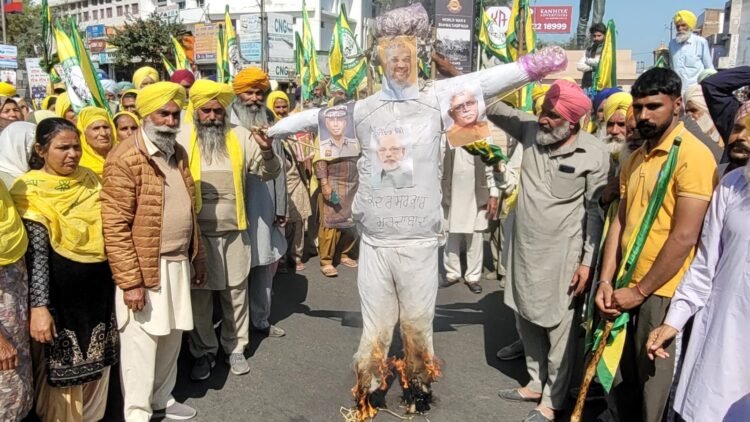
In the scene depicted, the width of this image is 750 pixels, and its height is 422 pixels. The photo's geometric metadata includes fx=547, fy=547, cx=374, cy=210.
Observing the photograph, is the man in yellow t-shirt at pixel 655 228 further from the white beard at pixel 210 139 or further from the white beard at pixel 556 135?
the white beard at pixel 210 139

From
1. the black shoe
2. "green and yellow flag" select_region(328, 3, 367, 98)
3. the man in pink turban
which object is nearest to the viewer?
the black shoe

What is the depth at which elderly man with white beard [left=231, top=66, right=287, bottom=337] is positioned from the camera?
13.3ft

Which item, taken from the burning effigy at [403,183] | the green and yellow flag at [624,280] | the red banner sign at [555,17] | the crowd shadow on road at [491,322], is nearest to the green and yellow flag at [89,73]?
the burning effigy at [403,183]

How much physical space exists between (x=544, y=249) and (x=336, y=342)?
6.08ft

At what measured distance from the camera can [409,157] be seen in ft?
9.40

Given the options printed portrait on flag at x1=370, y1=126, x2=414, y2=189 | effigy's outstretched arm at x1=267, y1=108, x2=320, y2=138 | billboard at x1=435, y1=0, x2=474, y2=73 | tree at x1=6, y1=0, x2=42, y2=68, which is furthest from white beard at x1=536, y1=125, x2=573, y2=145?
tree at x1=6, y1=0, x2=42, y2=68

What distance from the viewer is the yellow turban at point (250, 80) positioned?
13.3 ft

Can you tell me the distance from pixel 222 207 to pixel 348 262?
122 inches

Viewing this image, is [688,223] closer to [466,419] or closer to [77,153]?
[466,419]

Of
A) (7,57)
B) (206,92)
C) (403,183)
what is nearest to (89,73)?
(206,92)

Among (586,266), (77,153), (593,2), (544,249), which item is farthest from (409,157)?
(593,2)

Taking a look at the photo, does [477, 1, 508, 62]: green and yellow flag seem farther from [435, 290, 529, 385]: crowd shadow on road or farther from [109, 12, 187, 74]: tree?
[109, 12, 187, 74]: tree

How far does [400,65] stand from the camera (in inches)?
111

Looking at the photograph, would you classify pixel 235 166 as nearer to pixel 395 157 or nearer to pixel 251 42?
pixel 395 157
